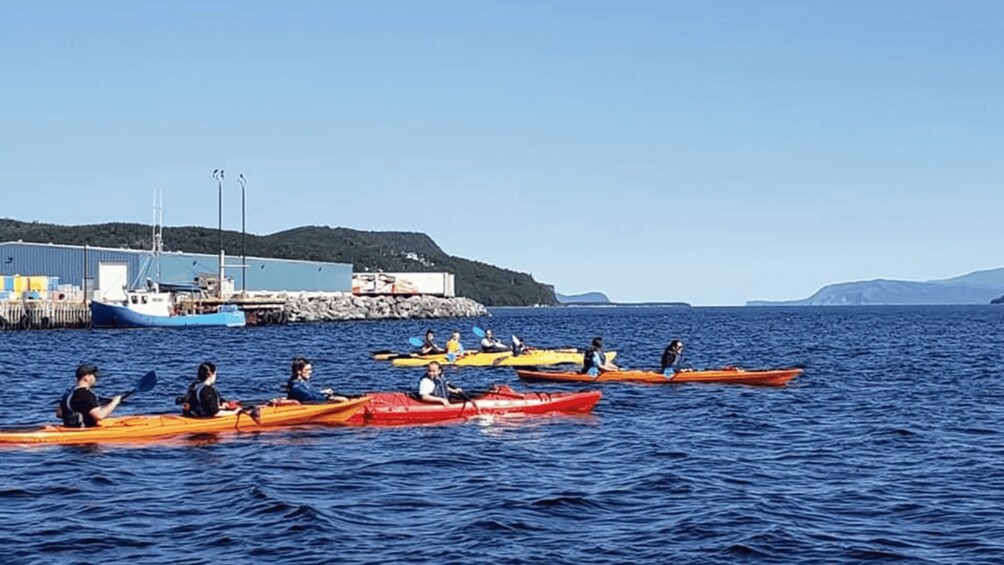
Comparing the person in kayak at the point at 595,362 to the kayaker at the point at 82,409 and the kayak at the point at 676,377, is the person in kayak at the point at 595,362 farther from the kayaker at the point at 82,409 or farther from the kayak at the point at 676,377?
the kayaker at the point at 82,409

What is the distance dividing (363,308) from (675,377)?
8652cm

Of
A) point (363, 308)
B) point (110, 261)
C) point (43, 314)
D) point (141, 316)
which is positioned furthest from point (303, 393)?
point (363, 308)

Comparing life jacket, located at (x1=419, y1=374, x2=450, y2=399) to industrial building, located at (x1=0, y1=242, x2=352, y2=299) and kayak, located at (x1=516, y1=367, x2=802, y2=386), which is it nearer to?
kayak, located at (x1=516, y1=367, x2=802, y2=386)

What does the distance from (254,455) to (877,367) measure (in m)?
32.7

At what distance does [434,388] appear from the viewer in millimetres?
25016

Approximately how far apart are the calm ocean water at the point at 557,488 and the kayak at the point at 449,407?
62 cm

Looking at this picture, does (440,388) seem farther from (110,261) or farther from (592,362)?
(110,261)

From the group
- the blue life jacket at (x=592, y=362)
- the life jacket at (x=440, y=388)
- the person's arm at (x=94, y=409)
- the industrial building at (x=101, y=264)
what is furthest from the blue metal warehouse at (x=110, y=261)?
the person's arm at (x=94, y=409)

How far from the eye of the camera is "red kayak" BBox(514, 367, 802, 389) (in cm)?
3381

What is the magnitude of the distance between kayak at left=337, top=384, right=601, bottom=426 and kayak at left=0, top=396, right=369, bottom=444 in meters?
0.35

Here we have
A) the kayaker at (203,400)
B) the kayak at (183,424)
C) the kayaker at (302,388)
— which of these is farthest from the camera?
the kayaker at (302,388)

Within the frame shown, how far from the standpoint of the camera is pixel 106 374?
40906 millimetres

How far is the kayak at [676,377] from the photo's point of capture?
33.8 metres

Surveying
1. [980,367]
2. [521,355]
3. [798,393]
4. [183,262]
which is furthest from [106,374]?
[183,262]
